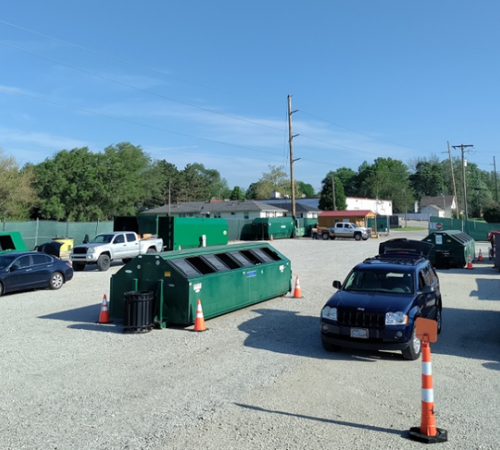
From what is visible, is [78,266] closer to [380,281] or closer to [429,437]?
[380,281]

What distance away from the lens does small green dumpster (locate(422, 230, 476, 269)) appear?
77.3 feet

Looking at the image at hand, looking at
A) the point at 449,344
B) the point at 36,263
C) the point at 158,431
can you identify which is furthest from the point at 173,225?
the point at 158,431

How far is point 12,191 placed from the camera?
152 ft

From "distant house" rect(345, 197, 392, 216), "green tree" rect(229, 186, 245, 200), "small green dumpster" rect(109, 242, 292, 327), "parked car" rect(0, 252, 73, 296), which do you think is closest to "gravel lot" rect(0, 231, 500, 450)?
"small green dumpster" rect(109, 242, 292, 327)

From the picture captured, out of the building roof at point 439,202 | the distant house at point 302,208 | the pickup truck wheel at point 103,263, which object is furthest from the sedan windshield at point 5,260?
the building roof at point 439,202

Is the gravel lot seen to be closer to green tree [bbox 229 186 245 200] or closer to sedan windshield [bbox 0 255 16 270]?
sedan windshield [bbox 0 255 16 270]

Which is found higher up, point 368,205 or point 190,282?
point 368,205

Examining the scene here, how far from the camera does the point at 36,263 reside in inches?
661

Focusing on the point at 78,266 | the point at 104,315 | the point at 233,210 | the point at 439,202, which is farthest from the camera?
the point at 439,202

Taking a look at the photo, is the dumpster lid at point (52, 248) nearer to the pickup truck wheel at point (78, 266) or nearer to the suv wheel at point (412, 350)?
the pickup truck wheel at point (78, 266)

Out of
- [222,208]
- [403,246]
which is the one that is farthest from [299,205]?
[403,246]

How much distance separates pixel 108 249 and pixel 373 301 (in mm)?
17936

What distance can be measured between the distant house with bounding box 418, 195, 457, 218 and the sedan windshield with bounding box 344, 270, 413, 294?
Answer: 380 ft

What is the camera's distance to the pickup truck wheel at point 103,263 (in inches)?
918
